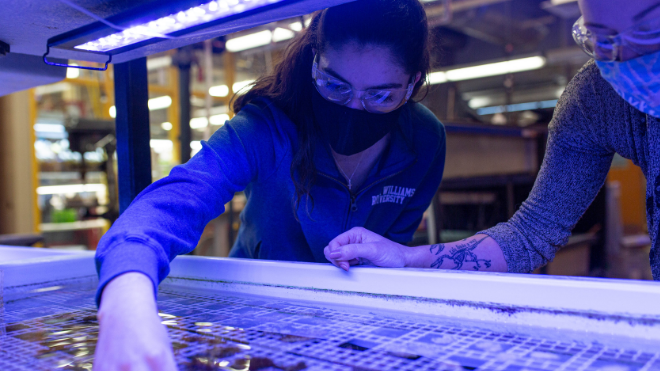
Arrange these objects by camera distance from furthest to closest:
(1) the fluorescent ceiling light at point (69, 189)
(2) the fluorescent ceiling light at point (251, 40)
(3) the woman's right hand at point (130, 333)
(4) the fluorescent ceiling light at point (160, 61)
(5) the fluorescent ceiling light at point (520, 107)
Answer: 1. (5) the fluorescent ceiling light at point (520, 107)
2. (1) the fluorescent ceiling light at point (69, 189)
3. (4) the fluorescent ceiling light at point (160, 61)
4. (2) the fluorescent ceiling light at point (251, 40)
5. (3) the woman's right hand at point (130, 333)

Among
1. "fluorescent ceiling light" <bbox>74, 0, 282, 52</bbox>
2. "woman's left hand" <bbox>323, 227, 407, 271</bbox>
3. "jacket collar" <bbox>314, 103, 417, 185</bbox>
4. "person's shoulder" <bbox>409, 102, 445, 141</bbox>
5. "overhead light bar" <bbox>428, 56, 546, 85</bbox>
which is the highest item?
"overhead light bar" <bbox>428, 56, 546, 85</bbox>

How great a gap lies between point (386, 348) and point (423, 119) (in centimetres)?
82

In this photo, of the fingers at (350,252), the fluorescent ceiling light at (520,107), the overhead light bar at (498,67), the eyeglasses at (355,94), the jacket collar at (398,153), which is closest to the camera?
the fingers at (350,252)

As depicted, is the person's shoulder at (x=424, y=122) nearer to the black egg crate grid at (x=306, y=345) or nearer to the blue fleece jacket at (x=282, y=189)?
the blue fleece jacket at (x=282, y=189)

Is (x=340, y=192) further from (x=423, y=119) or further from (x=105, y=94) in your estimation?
(x=105, y=94)

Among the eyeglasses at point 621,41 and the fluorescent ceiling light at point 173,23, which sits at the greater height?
the fluorescent ceiling light at point 173,23

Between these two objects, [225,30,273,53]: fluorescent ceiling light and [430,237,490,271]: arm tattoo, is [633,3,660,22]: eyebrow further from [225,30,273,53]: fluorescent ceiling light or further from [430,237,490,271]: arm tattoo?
[225,30,273,53]: fluorescent ceiling light

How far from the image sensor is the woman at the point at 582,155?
2.32 feet

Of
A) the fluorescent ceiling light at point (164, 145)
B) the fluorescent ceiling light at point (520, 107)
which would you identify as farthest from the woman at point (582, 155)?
the fluorescent ceiling light at point (520, 107)

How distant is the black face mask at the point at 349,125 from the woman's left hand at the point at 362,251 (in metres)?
0.25

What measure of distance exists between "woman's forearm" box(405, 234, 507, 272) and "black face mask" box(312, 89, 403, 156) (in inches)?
11.3

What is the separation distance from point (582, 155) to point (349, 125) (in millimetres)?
528

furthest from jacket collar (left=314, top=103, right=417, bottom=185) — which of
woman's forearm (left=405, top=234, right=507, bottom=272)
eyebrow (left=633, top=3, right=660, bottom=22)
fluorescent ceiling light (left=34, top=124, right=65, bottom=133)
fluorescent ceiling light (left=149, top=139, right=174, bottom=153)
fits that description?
fluorescent ceiling light (left=149, top=139, right=174, bottom=153)

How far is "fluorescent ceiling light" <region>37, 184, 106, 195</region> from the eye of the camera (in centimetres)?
523
